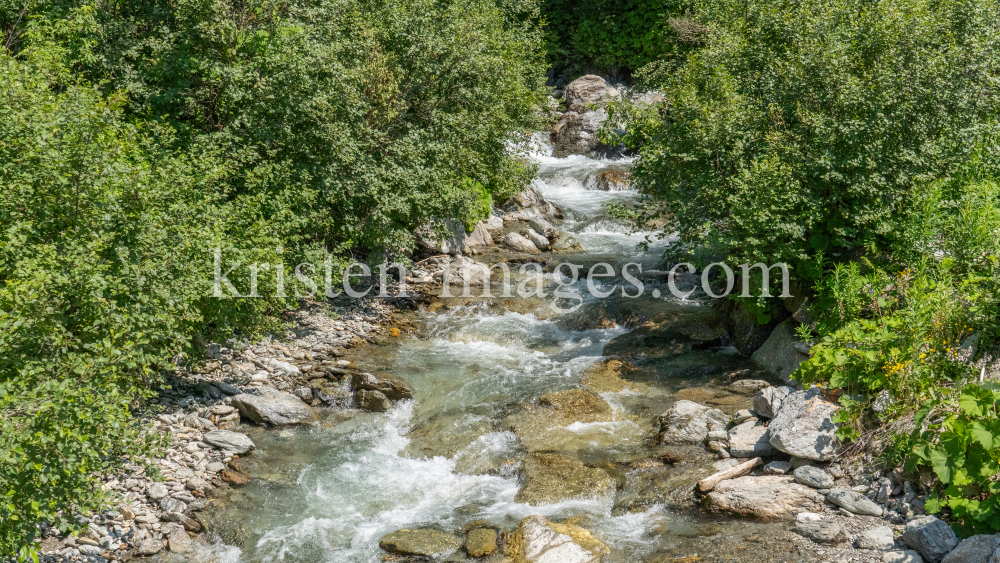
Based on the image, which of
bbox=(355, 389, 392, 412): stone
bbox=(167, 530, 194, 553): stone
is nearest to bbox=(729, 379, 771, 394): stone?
bbox=(355, 389, 392, 412): stone

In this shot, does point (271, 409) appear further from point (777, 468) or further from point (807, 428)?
point (807, 428)

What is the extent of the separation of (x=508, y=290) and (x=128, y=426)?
9.30 m

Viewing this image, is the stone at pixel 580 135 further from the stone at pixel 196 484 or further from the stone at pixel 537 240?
the stone at pixel 196 484

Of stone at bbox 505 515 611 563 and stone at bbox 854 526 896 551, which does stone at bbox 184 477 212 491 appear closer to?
stone at bbox 505 515 611 563

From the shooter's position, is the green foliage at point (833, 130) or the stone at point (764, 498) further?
the green foliage at point (833, 130)

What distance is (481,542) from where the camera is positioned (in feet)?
24.3

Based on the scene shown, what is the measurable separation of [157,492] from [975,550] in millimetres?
7948

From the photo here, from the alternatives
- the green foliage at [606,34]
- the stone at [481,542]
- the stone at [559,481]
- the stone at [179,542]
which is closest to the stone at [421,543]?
the stone at [481,542]

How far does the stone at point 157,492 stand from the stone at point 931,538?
7.54 m

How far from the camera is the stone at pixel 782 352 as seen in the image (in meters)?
10.4

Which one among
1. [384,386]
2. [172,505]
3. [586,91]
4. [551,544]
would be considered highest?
[586,91]

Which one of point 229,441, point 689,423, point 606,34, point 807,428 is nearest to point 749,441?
point 807,428

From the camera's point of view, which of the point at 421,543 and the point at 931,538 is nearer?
the point at 931,538

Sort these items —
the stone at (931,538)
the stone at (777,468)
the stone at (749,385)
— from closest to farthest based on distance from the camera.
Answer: the stone at (931,538) → the stone at (777,468) → the stone at (749,385)
